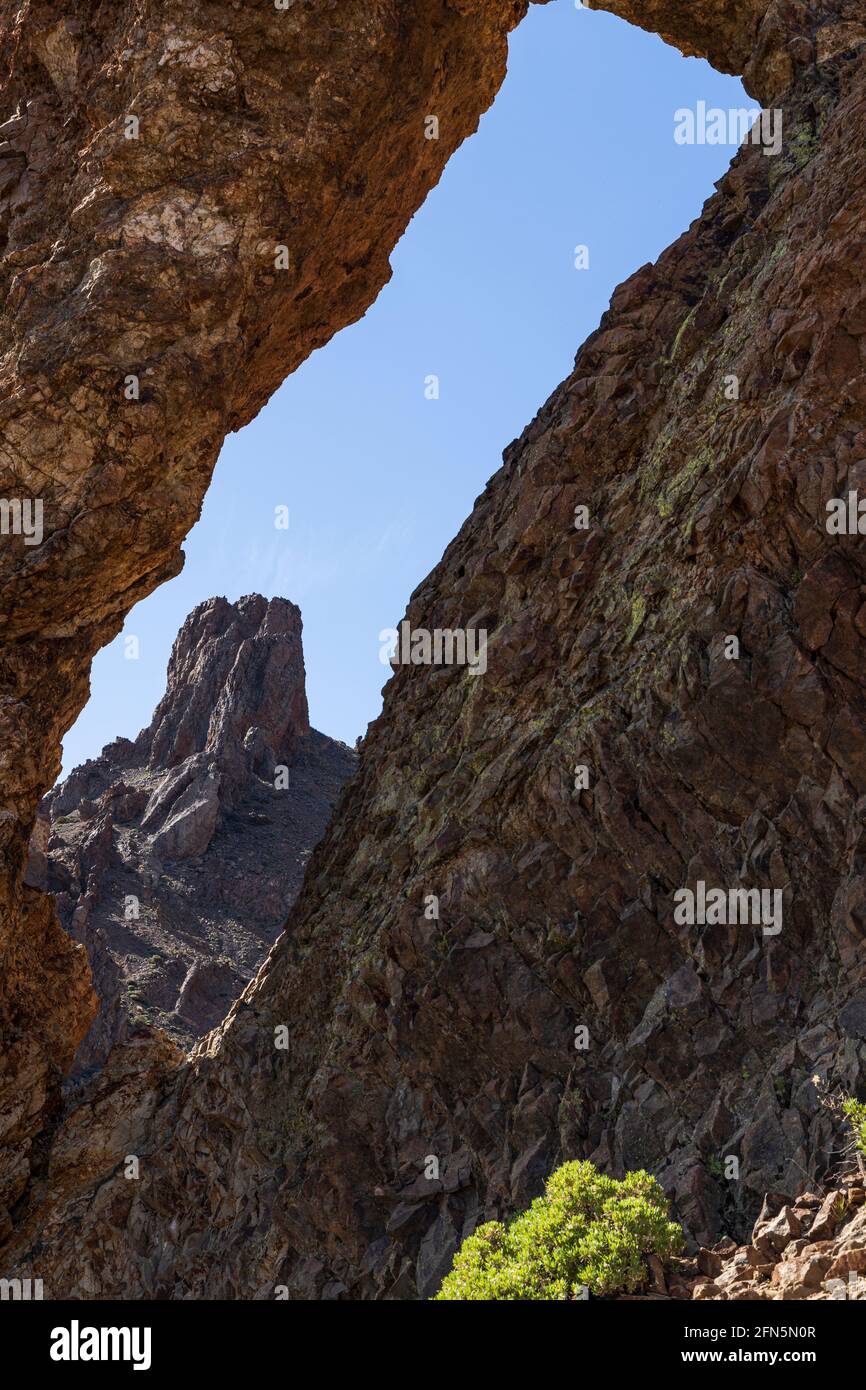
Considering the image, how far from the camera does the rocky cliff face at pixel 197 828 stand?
60812 millimetres

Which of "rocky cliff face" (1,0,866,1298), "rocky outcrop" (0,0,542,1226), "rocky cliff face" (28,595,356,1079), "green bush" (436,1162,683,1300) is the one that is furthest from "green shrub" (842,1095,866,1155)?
"rocky cliff face" (28,595,356,1079)

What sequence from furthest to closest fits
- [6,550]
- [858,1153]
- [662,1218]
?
1. [6,550]
2. [858,1153]
3. [662,1218]

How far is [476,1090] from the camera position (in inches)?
821

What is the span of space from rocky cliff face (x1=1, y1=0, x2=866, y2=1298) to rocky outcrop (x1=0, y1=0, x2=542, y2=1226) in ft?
20.7

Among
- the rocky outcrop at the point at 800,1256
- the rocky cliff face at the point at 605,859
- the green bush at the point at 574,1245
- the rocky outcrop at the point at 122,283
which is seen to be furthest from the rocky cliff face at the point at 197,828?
the rocky outcrop at the point at 800,1256

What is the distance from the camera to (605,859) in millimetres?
20250

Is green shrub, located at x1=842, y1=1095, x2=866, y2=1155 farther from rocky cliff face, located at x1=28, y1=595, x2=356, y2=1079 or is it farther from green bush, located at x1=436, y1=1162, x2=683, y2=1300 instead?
rocky cliff face, located at x1=28, y1=595, x2=356, y2=1079

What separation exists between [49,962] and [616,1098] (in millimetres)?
15689

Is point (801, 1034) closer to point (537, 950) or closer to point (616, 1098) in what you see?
point (616, 1098)

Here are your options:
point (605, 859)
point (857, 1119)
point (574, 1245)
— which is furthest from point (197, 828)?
point (857, 1119)

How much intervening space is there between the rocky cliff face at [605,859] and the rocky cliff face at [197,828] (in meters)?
29.1

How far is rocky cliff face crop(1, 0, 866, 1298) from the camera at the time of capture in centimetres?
1767

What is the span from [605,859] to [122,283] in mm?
16590
